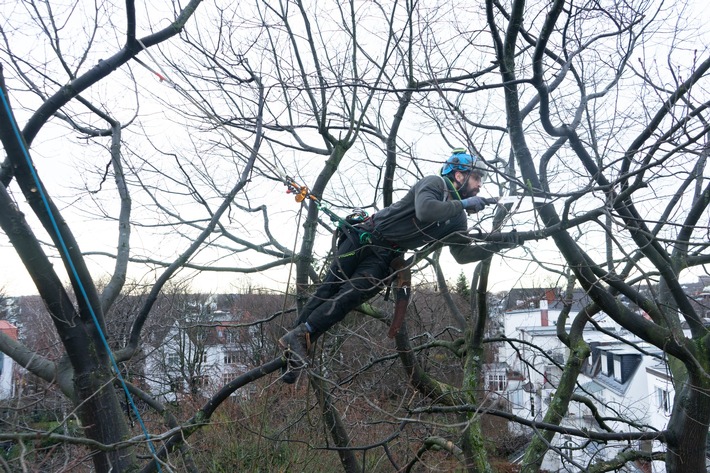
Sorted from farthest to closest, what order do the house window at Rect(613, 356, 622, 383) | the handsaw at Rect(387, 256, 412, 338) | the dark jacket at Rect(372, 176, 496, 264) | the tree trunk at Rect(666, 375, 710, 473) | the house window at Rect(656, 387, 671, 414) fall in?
the house window at Rect(613, 356, 622, 383), the house window at Rect(656, 387, 671, 414), the tree trunk at Rect(666, 375, 710, 473), the handsaw at Rect(387, 256, 412, 338), the dark jacket at Rect(372, 176, 496, 264)

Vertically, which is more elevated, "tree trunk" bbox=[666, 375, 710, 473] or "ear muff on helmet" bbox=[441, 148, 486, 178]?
"ear muff on helmet" bbox=[441, 148, 486, 178]

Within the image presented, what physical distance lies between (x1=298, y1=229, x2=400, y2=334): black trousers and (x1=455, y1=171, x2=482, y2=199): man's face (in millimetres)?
642

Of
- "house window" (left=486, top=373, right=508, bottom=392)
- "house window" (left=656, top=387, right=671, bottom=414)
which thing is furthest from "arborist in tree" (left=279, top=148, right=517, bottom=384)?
"house window" (left=656, top=387, right=671, bottom=414)

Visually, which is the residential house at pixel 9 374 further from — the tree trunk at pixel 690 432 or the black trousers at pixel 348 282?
the tree trunk at pixel 690 432

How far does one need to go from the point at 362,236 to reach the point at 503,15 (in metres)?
2.03

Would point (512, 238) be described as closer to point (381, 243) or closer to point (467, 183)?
point (467, 183)

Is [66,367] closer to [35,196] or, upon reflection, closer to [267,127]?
[35,196]

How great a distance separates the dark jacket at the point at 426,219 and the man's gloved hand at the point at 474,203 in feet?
0.15

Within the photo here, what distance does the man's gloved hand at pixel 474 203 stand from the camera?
3988mm

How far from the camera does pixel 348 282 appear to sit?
13.6 feet

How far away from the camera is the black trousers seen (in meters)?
4.18

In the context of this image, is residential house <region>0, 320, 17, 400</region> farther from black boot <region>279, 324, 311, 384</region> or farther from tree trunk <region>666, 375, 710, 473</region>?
tree trunk <region>666, 375, 710, 473</region>

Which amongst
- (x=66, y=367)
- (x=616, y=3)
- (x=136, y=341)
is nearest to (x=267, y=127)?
(x=136, y=341)

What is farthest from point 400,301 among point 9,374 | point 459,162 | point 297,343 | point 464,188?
point 9,374
